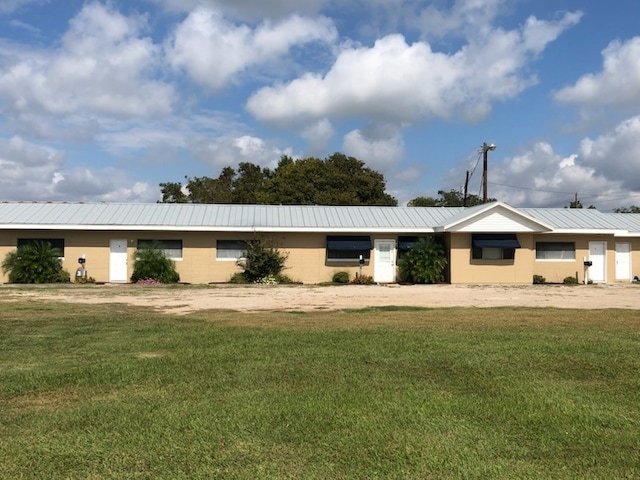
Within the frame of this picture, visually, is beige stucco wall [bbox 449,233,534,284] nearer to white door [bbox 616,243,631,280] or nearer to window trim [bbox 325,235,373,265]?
window trim [bbox 325,235,373,265]

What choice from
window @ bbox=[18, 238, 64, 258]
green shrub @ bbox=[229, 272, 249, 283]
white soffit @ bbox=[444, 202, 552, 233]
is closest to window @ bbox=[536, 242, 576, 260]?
white soffit @ bbox=[444, 202, 552, 233]

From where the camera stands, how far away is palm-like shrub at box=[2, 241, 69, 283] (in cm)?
2505

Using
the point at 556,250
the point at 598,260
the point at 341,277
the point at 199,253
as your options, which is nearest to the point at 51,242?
the point at 199,253

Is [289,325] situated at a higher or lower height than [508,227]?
lower

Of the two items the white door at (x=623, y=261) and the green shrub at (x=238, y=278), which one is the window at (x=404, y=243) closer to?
the green shrub at (x=238, y=278)

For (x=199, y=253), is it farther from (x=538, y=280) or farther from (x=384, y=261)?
(x=538, y=280)

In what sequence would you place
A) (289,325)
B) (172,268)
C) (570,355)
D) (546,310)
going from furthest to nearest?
(172,268) → (546,310) → (289,325) → (570,355)

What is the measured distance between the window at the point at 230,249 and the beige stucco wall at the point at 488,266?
9.46 metres

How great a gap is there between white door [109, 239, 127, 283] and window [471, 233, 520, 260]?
616 inches

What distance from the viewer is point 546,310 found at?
47.2ft

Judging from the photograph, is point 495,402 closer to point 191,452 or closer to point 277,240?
point 191,452

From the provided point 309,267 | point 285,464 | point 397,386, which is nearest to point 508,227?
point 309,267

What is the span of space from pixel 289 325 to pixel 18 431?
21.3ft

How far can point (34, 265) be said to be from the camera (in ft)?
82.0
